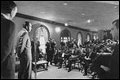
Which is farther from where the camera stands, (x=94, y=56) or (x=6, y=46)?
(x=94, y=56)

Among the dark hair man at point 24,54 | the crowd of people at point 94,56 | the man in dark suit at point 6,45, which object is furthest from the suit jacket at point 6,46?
the crowd of people at point 94,56

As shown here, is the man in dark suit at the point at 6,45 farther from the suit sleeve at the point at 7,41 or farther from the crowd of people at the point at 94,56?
the crowd of people at the point at 94,56

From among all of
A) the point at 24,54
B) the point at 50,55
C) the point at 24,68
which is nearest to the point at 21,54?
the point at 24,54

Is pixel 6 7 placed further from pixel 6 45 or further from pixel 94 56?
pixel 94 56

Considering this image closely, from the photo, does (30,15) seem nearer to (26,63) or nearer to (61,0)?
(61,0)

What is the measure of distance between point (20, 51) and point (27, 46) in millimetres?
191

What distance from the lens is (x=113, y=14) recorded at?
5812 millimetres

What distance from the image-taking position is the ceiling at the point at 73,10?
4559 millimetres

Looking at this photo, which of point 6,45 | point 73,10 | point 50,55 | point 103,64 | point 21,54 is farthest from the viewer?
point 50,55

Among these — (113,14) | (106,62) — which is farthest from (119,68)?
(113,14)

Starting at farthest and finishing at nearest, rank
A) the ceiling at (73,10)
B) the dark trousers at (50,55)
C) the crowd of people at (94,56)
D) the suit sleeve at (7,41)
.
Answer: the dark trousers at (50,55), the ceiling at (73,10), the crowd of people at (94,56), the suit sleeve at (7,41)

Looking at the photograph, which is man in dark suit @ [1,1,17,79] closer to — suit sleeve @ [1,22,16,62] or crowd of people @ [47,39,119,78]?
suit sleeve @ [1,22,16,62]

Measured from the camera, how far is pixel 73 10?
17.8ft

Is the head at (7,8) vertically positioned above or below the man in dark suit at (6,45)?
above
